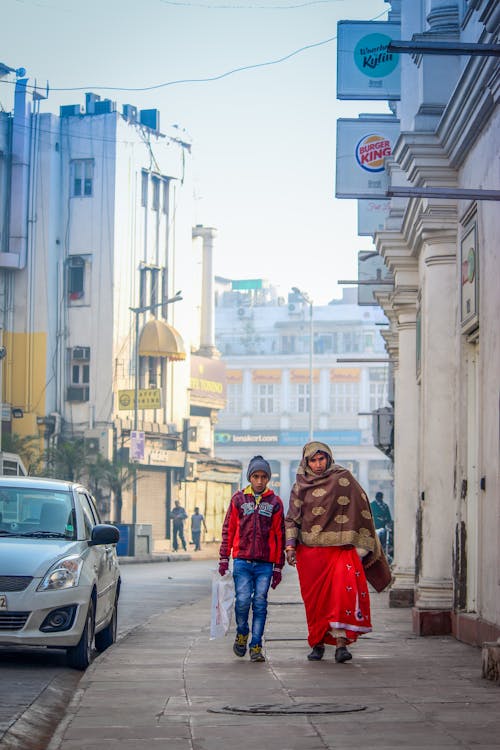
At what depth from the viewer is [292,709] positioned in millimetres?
7898

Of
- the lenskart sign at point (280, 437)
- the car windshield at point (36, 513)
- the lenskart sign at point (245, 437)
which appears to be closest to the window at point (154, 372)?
the car windshield at point (36, 513)

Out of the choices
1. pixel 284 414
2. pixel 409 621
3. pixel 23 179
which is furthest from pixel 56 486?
pixel 284 414

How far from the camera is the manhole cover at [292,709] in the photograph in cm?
778

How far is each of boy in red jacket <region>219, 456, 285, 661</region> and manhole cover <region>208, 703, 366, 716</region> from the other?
2.99 metres

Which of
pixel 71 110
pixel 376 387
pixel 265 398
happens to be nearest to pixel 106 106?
pixel 71 110

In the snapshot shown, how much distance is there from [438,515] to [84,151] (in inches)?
1815

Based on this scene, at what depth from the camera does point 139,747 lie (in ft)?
21.8

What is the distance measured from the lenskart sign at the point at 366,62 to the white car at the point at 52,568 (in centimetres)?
960

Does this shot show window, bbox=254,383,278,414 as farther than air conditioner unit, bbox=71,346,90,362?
Yes

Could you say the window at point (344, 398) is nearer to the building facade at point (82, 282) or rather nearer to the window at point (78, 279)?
the building facade at point (82, 282)

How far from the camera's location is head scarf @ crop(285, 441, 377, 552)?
36.6ft

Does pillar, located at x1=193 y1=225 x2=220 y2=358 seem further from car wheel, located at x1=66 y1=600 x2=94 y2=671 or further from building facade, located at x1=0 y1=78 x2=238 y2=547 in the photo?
car wheel, located at x1=66 y1=600 x2=94 y2=671

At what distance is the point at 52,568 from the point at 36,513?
1258 millimetres

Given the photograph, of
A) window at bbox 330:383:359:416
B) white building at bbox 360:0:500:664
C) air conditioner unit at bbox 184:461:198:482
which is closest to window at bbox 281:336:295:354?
window at bbox 330:383:359:416
